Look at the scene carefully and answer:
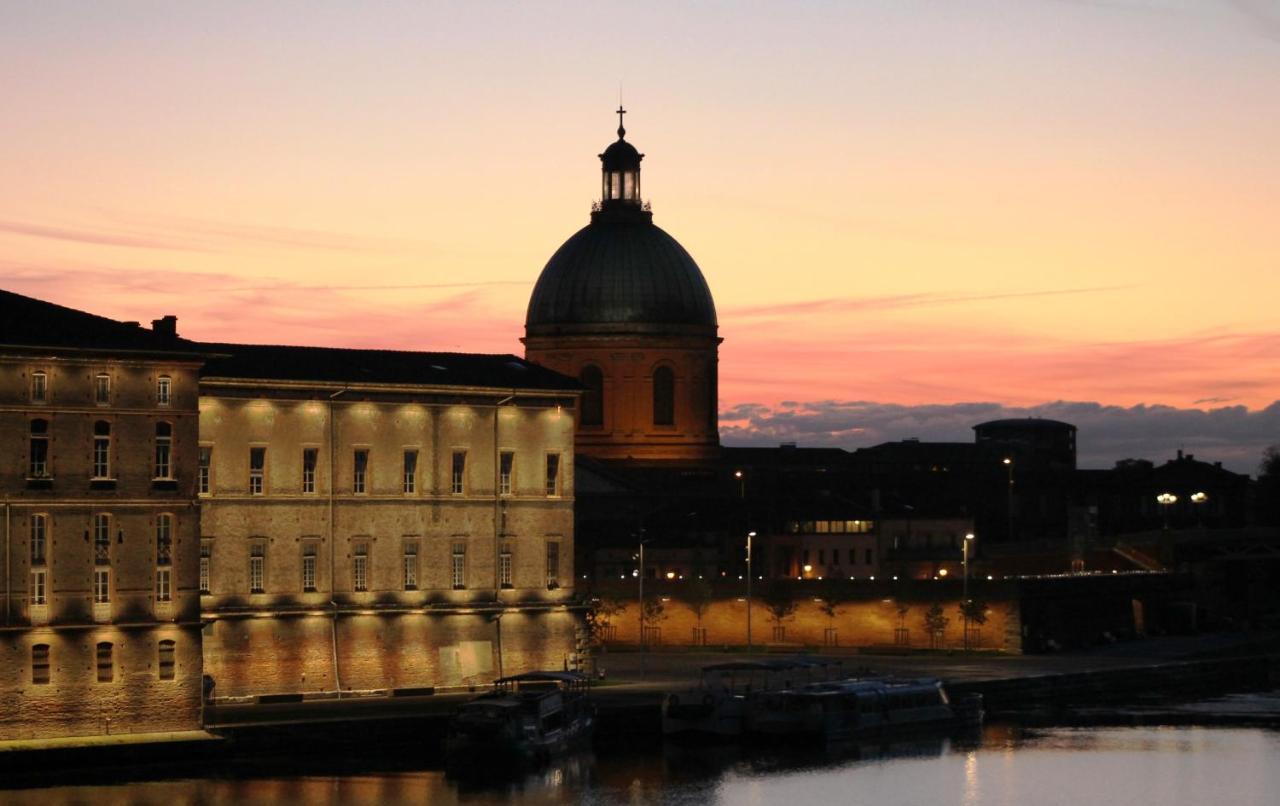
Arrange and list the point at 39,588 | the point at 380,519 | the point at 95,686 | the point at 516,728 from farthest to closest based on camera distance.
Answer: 1. the point at 380,519
2. the point at 516,728
3. the point at 95,686
4. the point at 39,588

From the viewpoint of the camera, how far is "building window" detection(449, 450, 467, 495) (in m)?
106

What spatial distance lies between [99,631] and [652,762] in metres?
17.4

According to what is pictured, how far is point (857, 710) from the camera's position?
101750mm

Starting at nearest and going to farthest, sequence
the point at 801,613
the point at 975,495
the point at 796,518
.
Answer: the point at 801,613 → the point at 796,518 → the point at 975,495

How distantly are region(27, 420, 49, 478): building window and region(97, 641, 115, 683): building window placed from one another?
17.5 ft

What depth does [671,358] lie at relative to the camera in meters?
165

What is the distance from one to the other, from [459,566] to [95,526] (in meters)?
19.7

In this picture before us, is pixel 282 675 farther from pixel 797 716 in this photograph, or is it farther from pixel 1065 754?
pixel 1065 754

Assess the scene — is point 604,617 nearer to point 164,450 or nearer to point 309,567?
point 309,567

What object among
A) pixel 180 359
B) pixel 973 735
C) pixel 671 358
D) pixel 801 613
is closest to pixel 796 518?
pixel 671 358

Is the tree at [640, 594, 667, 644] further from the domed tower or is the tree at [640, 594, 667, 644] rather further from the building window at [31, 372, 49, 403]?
the building window at [31, 372, 49, 403]

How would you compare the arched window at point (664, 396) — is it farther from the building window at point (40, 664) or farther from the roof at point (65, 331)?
the building window at point (40, 664)

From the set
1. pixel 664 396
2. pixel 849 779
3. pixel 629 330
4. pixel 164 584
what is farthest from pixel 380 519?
pixel 664 396

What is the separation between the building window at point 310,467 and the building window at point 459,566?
6344 mm
